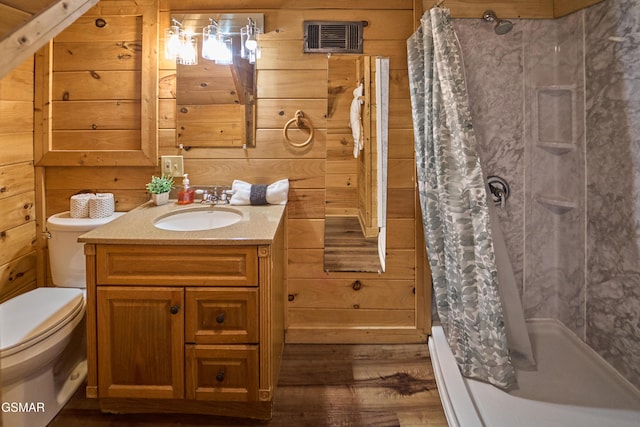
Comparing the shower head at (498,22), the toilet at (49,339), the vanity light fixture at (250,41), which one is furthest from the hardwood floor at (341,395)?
the shower head at (498,22)

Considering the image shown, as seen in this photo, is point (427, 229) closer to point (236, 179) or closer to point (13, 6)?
point (236, 179)

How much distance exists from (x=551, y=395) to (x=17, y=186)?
2.61 meters

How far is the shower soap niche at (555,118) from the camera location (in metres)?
2.02

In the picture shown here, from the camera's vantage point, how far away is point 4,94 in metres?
1.96

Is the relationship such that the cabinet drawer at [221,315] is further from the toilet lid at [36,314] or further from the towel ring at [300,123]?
A: the towel ring at [300,123]

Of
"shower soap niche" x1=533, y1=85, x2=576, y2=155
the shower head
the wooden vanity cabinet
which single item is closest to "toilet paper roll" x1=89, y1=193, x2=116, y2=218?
the wooden vanity cabinet

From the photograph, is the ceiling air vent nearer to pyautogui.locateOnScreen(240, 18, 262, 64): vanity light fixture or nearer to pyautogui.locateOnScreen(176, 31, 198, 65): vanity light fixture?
pyautogui.locateOnScreen(240, 18, 262, 64): vanity light fixture

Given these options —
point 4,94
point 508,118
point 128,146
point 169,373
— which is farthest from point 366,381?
point 4,94

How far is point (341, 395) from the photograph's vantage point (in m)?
1.86

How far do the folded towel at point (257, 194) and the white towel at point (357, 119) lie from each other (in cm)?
45

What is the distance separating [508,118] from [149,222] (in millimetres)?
1793

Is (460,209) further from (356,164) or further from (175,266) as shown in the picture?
(175,266)

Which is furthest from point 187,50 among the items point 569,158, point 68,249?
point 569,158

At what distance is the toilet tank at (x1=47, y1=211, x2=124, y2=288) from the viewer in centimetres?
198
